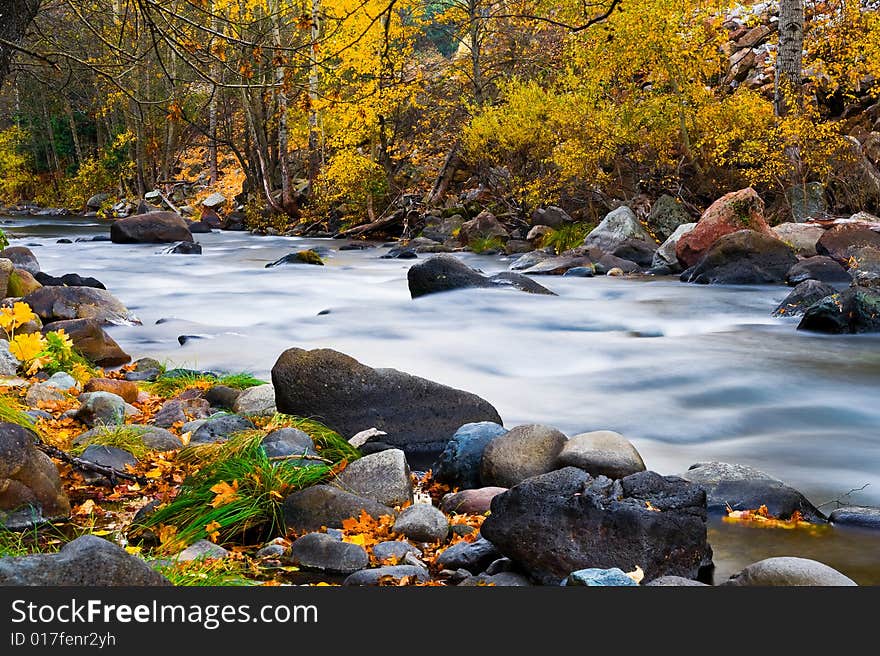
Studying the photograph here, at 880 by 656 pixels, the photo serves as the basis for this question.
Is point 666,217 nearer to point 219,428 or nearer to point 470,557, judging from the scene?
point 219,428

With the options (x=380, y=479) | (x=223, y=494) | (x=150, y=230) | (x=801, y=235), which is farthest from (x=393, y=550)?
(x=150, y=230)

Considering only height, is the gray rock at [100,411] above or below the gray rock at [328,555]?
above

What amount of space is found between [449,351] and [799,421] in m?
3.89

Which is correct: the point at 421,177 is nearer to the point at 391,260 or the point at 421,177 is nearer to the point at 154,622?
the point at 391,260

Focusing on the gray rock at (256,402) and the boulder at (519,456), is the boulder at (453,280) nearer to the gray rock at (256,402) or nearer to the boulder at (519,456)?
the gray rock at (256,402)

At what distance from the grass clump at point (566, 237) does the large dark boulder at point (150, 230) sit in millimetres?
9674

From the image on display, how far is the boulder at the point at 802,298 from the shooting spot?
35.6 feet

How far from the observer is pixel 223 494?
4105 mm

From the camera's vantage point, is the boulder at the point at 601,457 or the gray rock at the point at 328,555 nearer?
the gray rock at the point at 328,555

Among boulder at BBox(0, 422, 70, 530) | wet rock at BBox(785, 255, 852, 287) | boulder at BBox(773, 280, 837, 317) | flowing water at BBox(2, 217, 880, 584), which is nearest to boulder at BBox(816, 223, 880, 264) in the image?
wet rock at BBox(785, 255, 852, 287)

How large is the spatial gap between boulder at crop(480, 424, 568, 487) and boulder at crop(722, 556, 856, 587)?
1.47 meters

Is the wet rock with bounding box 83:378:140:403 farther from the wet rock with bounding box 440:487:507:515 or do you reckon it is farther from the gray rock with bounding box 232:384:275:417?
the wet rock with bounding box 440:487:507:515

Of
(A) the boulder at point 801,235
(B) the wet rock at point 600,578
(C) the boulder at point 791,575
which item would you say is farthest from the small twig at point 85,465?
(A) the boulder at point 801,235

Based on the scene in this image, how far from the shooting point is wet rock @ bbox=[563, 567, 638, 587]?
10.1 feet
